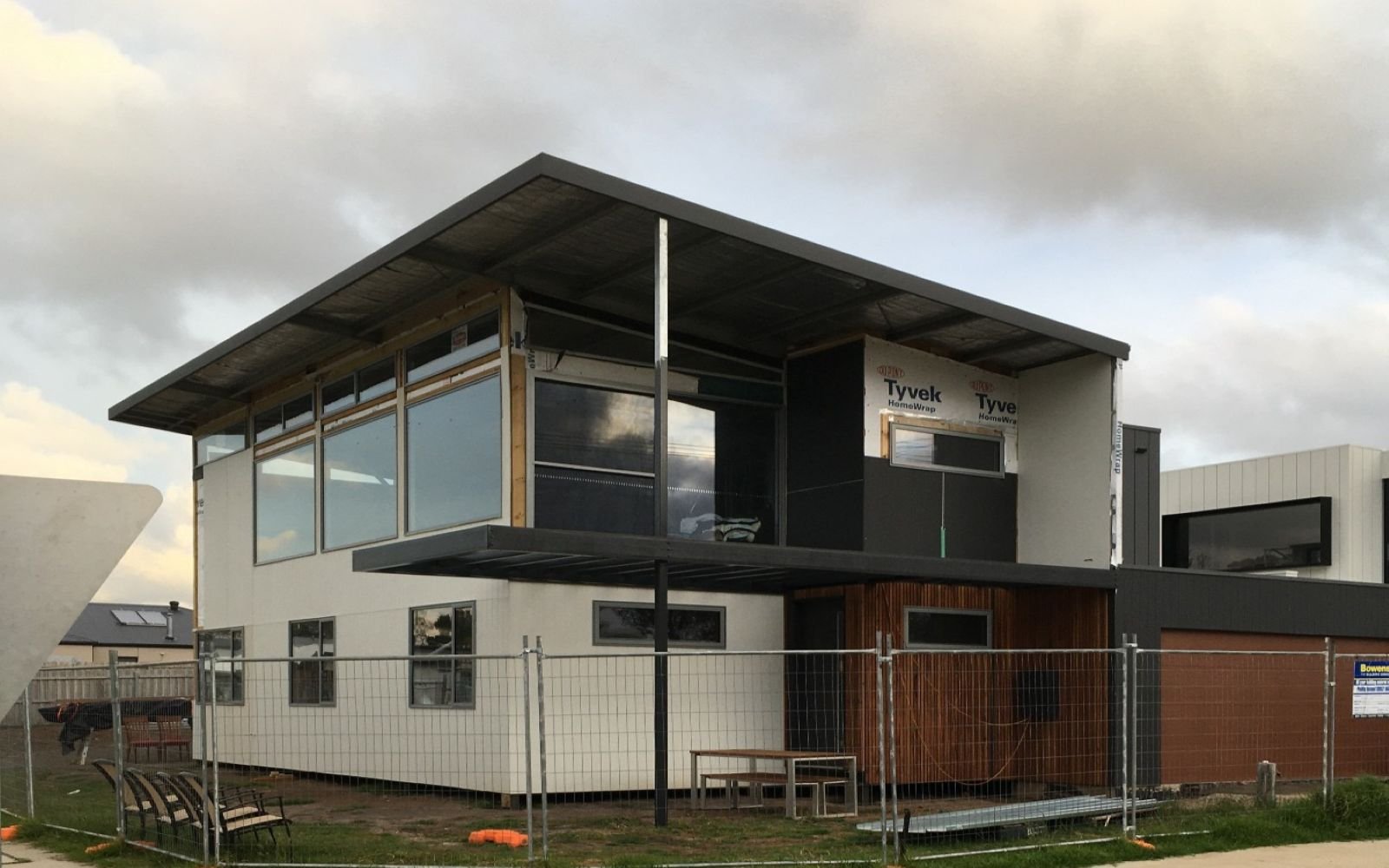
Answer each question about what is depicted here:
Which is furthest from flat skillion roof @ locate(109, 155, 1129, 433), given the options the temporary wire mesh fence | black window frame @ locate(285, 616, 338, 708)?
the temporary wire mesh fence

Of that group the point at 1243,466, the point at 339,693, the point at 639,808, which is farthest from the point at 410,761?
the point at 1243,466

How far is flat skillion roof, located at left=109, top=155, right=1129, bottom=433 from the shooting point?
1459 cm

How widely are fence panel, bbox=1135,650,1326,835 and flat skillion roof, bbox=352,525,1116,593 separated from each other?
1.63 meters

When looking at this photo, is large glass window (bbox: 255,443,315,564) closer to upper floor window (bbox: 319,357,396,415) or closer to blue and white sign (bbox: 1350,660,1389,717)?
upper floor window (bbox: 319,357,396,415)

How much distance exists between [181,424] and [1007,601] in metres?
15.1

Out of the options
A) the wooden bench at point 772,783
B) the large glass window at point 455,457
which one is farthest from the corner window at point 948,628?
the large glass window at point 455,457

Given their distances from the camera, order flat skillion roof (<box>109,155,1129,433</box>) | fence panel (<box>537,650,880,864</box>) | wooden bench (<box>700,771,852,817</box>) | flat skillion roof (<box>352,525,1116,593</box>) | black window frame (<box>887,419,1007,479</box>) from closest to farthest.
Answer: flat skillion roof (<box>352,525,1116,593</box>) < fence panel (<box>537,650,880,864</box>) < flat skillion roof (<box>109,155,1129,433</box>) < wooden bench (<box>700,771,852,817</box>) < black window frame (<box>887,419,1007,479</box>)

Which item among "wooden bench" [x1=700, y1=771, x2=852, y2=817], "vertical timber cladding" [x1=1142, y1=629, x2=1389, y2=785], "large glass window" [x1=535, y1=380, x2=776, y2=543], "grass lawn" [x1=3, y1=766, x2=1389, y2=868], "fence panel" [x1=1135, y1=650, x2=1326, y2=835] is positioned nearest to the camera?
"grass lawn" [x1=3, y1=766, x2=1389, y2=868]

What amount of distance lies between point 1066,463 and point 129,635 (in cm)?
4639

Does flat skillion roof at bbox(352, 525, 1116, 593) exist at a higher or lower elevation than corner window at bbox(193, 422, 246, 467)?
lower

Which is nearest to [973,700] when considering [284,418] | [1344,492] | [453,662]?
[453,662]

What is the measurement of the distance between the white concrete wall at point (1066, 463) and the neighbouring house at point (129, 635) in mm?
41597

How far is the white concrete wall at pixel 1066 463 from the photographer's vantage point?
18.7 m

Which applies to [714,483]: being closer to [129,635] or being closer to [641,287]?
[641,287]
